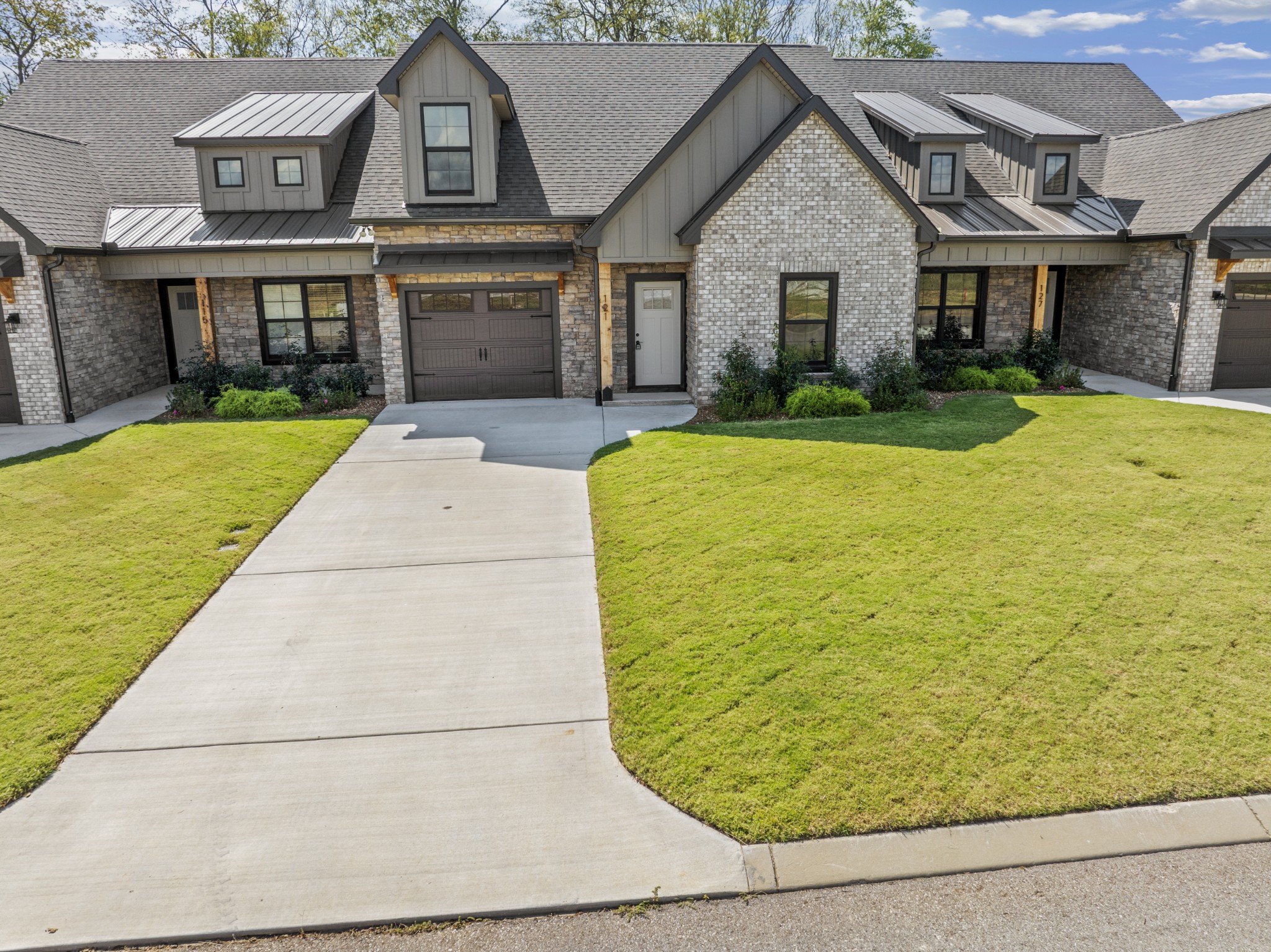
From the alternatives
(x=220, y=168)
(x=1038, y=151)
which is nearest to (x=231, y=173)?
(x=220, y=168)

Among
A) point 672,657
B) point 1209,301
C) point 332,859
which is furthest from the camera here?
point 1209,301

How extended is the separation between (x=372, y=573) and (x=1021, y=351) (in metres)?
14.4

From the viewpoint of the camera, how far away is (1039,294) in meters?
18.3

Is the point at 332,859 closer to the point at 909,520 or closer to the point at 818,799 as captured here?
the point at 818,799

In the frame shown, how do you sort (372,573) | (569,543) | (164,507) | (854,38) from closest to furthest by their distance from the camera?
(372,573), (569,543), (164,507), (854,38)

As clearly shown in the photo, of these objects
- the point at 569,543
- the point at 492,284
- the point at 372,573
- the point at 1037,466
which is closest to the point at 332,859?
the point at 372,573

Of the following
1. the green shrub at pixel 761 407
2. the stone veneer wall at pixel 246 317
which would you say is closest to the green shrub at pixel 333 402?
the stone veneer wall at pixel 246 317

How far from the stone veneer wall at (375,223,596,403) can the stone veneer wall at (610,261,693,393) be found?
0.42m

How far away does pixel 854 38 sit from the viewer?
36.7 m

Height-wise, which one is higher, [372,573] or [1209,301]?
[1209,301]

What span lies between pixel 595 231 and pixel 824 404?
494 cm

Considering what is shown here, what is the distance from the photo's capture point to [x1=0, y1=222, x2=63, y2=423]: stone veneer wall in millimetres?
14625

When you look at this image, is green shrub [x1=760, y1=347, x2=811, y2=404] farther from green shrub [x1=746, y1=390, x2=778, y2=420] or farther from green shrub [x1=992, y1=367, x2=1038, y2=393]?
green shrub [x1=992, y1=367, x2=1038, y2=393]

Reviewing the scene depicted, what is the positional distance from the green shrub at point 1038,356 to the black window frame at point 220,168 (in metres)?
15.8
